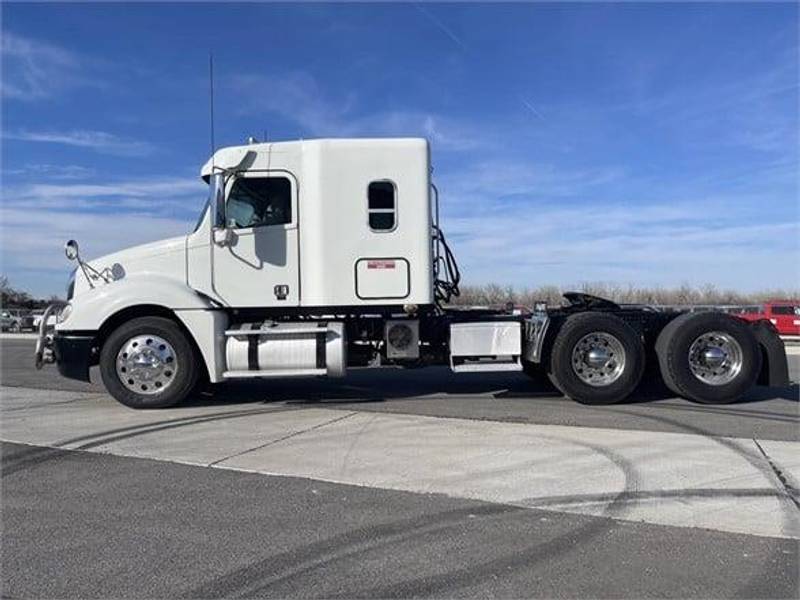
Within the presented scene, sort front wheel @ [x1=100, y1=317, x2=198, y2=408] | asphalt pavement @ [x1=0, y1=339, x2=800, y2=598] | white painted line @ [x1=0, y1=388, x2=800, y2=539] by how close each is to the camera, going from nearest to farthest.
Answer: asphalt pavement @ [x1=0, y1=339, x2=800, y2=598], white painted line @ [x1=0, y1=388, x2=800, y2=539], front wheel @ [x1=100, y1=317, x2=198, y2=408]

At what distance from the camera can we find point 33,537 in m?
4.59

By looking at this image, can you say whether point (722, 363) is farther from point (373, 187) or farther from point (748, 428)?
point (373, 187)

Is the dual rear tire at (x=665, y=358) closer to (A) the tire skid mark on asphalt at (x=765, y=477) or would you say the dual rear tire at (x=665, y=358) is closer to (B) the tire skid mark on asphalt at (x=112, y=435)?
(A) the tire skid mark on asphalt at (x=765, y=477)

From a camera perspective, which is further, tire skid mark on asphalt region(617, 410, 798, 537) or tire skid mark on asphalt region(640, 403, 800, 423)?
tire skid mark on asphalt region(640, 403, 800, 423)

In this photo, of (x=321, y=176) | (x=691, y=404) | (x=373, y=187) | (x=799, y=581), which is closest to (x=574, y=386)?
(x=691, y=404)

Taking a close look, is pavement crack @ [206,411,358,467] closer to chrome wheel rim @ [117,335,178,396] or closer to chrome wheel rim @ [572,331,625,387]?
chrome wheel rim @ [117,335,178,396]

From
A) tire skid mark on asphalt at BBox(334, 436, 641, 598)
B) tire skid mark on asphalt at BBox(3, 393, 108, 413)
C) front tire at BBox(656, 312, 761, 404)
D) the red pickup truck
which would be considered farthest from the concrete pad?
the red pickup truck

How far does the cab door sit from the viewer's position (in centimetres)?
963

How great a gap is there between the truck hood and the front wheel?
88 cm

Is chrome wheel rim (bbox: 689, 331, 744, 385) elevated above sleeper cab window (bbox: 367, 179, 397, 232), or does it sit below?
below

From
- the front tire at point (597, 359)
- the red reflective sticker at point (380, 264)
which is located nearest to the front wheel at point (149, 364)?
the red reflective sticker at point (380, 264)

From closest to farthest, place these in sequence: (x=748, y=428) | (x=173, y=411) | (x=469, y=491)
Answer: (x=469, y=491), (x=748, y=428), (x=173, y=411)

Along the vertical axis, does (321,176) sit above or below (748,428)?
above

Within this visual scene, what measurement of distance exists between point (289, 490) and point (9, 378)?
996cm
